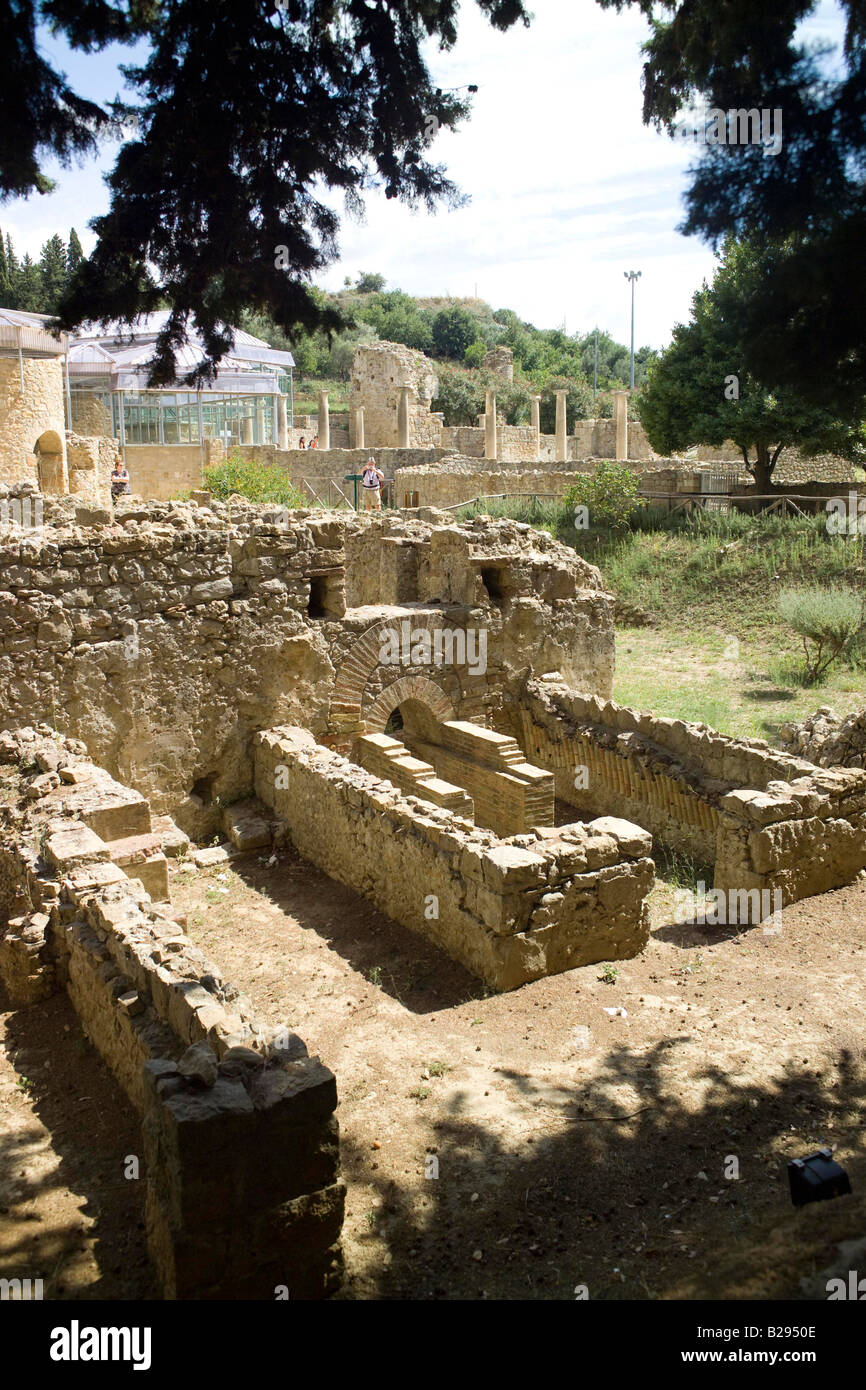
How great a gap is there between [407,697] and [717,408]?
14427 mm

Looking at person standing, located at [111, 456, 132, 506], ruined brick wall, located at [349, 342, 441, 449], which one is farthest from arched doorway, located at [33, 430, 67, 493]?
ruined brick wall, located at [349, 342, 441, 449]

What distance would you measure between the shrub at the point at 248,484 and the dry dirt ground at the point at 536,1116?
1520cm

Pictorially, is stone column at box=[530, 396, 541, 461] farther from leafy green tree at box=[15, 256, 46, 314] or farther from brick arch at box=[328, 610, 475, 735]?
brick arch at box=[328, 610, 475, 735]

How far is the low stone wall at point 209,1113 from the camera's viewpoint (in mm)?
3748

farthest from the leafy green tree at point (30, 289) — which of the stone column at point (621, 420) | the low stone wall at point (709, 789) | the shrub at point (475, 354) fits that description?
the low stone wall at point (709, 789)

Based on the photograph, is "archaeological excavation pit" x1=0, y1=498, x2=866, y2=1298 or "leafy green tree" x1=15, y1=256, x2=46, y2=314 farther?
"leafy green tree" x1=15, y1=256, x2=46, y2=314

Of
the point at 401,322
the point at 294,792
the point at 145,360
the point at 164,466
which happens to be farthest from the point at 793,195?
the point at 401,322

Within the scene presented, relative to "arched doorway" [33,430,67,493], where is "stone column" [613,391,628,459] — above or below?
above

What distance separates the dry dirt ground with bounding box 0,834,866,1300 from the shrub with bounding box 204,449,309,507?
15.2 m

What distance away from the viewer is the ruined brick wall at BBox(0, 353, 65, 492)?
21.5m

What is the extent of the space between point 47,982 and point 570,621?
298 inches

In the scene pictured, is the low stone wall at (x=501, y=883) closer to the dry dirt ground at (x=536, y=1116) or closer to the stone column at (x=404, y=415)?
the dry dirt ground at (x=536, y=1116)

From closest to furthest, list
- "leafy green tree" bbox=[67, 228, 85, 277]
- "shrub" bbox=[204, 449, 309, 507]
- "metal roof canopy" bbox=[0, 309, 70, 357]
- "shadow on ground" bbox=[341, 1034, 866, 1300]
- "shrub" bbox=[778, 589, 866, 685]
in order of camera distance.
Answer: "shadow on ground" bbox=[341, 1034, 866, 1300], "leafy green tree" bbox=[67, 228, 85, 277], "shrub" bbox=[778, 589, 866, 685], "metal roof canopy" bbox=[0, 309, 70, 357], "shrub" bbox=[204, 449, 309, 507]
